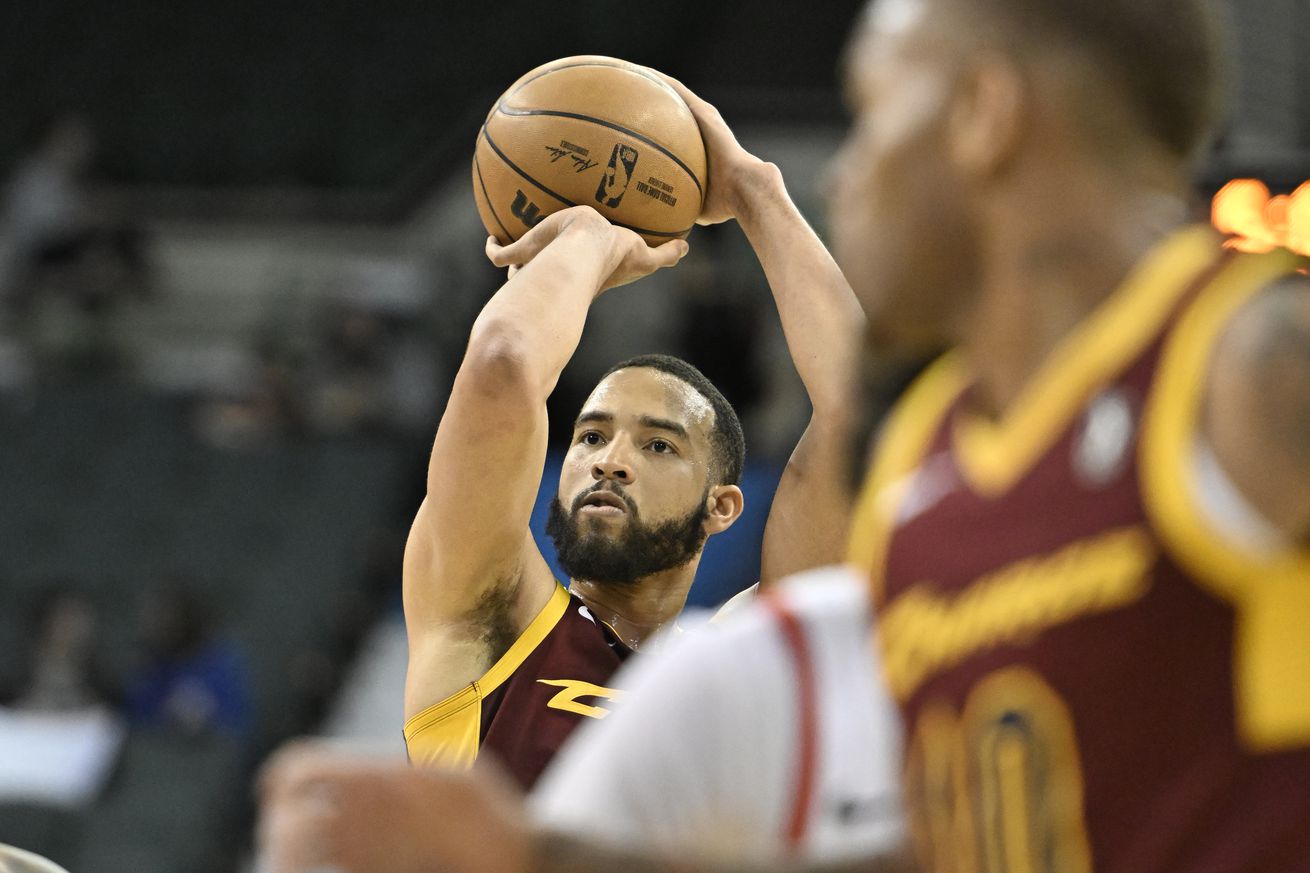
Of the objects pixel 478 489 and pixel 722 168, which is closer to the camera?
pixel 478 489

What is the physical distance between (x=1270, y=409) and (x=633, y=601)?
2.71 metres

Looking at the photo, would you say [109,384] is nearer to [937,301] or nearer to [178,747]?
[178,747]

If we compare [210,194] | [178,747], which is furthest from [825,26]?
[178,747]

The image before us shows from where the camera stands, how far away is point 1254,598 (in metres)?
1.28

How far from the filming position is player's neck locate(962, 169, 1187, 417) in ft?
4.95

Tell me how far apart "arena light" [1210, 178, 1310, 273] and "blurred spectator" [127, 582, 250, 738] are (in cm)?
503

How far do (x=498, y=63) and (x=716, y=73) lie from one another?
152cm

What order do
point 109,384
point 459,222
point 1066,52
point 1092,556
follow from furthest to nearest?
1. point 459,222
2. point 109,384
3. point 1066,52
4. point 1092,556

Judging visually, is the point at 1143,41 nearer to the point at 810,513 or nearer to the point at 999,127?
the point at 999,127

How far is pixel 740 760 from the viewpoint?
4.30ft

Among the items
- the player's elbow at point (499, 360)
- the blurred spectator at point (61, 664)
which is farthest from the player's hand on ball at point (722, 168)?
the blurred spectator at point (61, 664)

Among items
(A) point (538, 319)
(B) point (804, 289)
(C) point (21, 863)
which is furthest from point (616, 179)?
(C) point (21, 863)

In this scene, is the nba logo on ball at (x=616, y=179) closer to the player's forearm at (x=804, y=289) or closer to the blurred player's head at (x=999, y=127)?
the player's forearm at (x=804, y=289)

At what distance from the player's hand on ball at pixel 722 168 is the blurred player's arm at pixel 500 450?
0.17 metres
